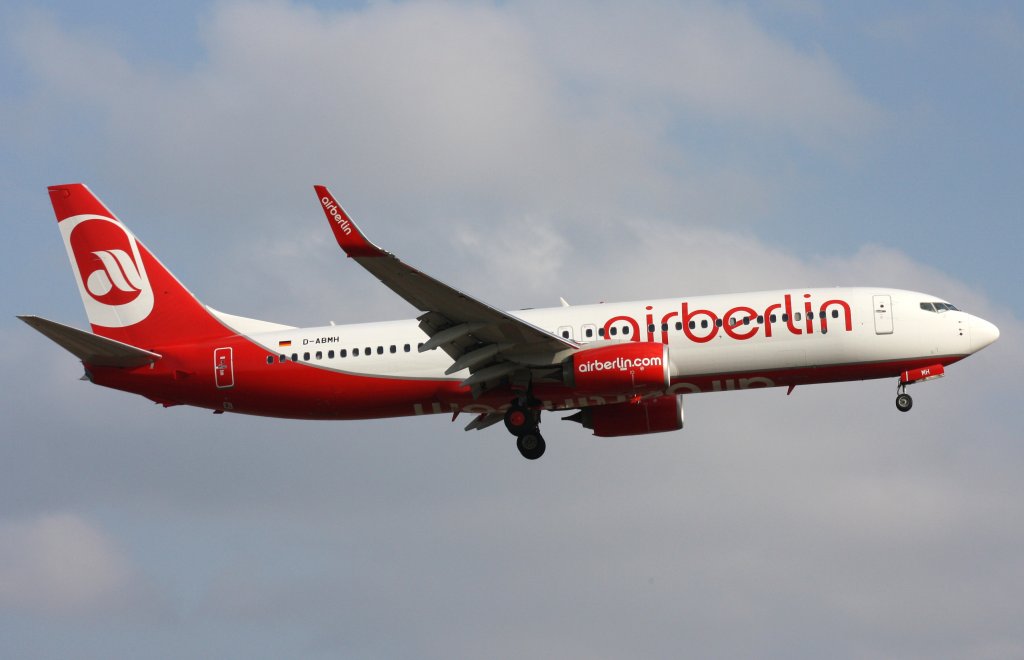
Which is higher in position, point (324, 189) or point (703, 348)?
point (324, 189)

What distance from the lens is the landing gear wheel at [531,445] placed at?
45.5 m

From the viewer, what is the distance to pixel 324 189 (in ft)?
120

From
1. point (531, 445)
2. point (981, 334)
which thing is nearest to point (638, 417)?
Answer: point (531, 445)

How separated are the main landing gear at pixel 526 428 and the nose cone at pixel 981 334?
1354 cm

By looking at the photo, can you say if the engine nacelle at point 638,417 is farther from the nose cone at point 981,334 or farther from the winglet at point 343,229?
the winglet at point 343,229

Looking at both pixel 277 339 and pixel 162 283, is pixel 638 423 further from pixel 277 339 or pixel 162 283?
pixel 162 283

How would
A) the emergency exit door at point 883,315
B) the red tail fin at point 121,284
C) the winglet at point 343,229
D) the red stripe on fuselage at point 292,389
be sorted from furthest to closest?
the red tail fin at point 121,284 → the red stripe on fuselage at point 292,389 → the emergency exit door at point 883,315 → the winglet at point 343,229

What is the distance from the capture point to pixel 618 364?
42.3m

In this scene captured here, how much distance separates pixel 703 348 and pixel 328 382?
38.8ft

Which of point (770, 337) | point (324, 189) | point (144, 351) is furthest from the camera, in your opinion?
point (144, 351)

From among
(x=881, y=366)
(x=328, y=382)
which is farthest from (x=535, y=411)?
→ (x=881, y=366)

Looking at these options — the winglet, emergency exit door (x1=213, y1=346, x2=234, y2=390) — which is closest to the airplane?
emergency exit door (x1=213, y1=346, x2=234, y2=390)

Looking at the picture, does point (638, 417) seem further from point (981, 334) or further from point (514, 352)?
point (981, 334)

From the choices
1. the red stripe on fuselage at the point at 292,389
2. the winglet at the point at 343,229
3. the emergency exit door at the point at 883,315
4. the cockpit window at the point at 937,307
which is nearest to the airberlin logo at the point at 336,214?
the winglet at the point at 343,229
